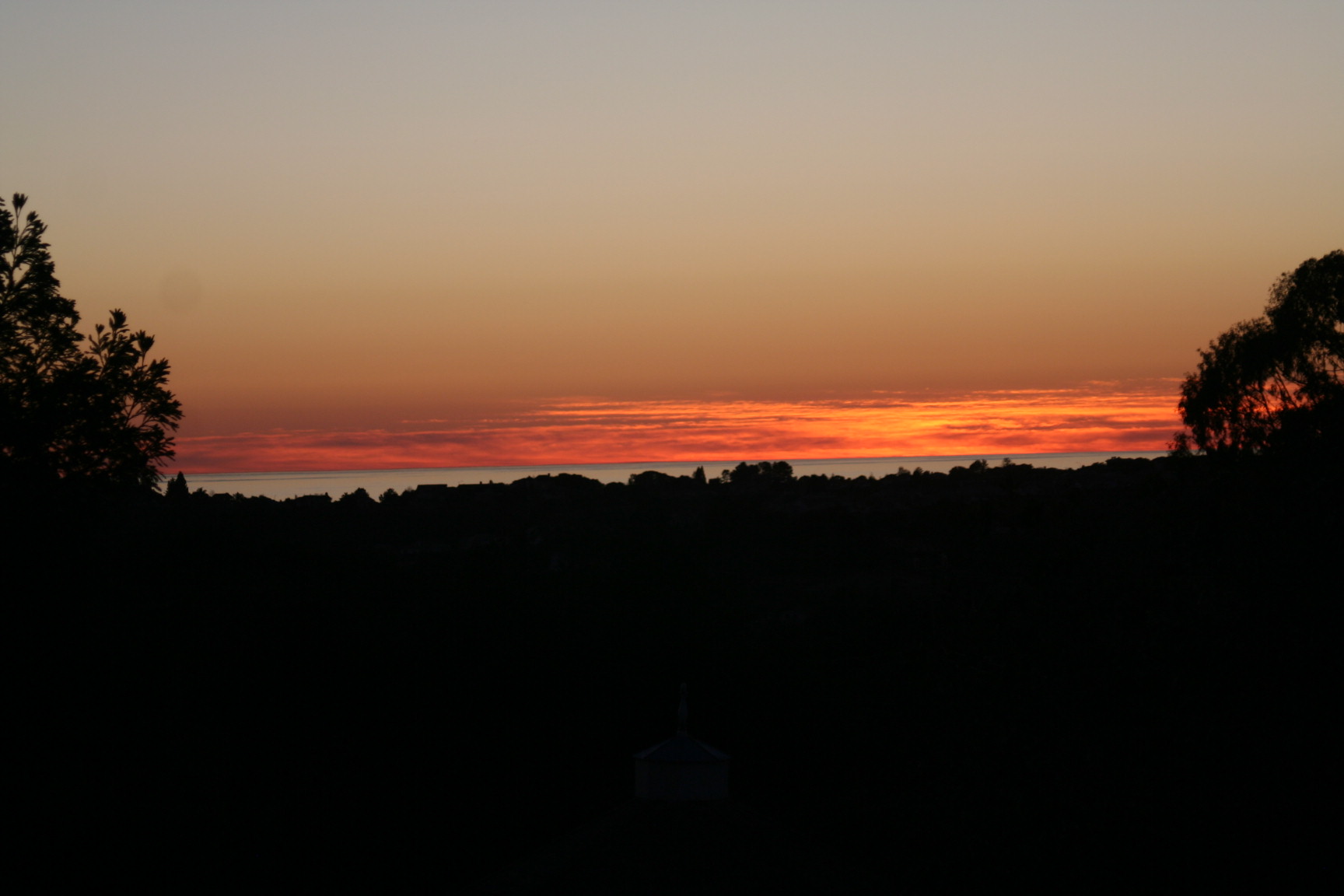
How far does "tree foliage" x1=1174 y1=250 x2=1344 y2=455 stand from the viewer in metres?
51.0

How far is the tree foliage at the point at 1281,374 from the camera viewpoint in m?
51.0

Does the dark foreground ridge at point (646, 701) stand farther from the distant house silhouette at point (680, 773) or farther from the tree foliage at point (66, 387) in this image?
the distant house silhouette at point (680, 773)

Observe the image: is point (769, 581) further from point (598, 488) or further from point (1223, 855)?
point (1223, 855)

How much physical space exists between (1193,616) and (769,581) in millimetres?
37520

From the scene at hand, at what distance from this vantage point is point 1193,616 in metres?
58.2

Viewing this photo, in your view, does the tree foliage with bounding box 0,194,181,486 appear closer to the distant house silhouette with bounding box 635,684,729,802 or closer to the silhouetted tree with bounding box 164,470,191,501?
the distant house silhouette with bounding box 635,684,729,802

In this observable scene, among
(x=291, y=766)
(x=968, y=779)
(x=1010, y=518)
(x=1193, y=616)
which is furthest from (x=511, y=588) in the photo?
(x=1010, y=518)

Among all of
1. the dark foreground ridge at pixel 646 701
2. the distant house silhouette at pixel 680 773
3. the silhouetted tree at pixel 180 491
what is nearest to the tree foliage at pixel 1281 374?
the dark foreground ridge at pixel 646 701

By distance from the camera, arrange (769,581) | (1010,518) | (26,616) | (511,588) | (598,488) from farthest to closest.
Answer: (598,488) < (1010,518) < (769,581) < (511,588) < (26,616)

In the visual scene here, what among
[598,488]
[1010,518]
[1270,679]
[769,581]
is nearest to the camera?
[1270,679]

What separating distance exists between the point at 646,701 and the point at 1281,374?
31.1 m

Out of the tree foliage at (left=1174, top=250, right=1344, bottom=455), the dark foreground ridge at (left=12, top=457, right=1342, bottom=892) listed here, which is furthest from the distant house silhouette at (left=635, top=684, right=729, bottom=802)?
the tree foliage at (left=1174, top=250, right=1344, bottom=455)

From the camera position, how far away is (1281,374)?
53.2m

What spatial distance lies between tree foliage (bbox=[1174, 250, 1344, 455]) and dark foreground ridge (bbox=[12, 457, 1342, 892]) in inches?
65.9
